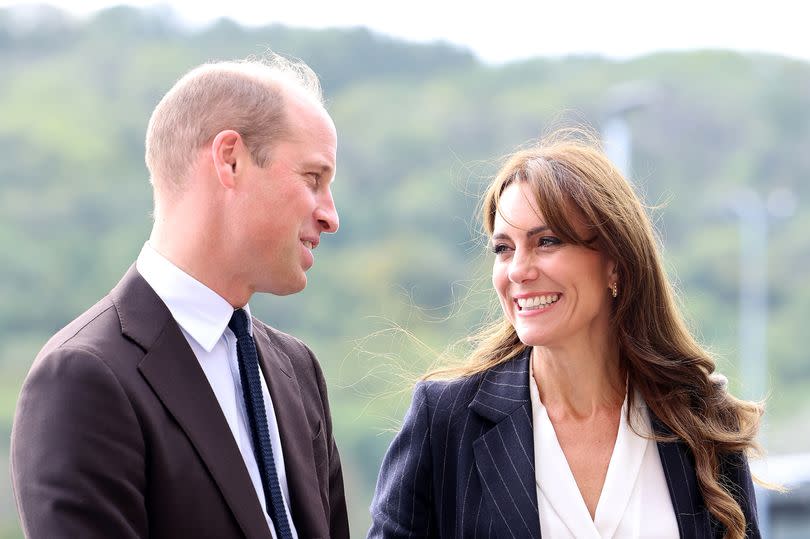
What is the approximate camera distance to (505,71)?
118 ft

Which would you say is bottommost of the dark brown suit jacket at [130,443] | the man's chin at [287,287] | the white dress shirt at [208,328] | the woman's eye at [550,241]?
the dark brown suit jacket at [130,443]

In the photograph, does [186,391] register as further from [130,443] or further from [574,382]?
[574,382]

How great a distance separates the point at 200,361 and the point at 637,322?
1.45 meters

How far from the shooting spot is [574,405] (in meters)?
3.46

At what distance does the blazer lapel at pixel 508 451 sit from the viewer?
3.21 m

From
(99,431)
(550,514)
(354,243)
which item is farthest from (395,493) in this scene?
(354,243)

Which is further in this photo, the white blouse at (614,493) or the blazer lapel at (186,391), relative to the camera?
the white blouse at (614,493)

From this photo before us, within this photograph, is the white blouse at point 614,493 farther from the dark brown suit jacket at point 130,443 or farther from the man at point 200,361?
the dark brown suit jacket at point 130,443

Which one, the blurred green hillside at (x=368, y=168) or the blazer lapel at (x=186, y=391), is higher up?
the blurred green hillside at (x=368, y=168)

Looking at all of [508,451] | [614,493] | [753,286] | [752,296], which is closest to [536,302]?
[508,451]

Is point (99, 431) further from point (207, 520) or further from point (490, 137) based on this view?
point (490, 137)

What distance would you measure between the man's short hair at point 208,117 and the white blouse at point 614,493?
49.6 inches

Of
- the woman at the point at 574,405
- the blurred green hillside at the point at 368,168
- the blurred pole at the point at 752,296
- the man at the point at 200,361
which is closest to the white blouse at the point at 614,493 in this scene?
the woman at the point at 574,405

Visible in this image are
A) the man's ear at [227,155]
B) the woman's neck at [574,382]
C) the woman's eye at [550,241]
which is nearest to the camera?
the man's ear at [227,155]
